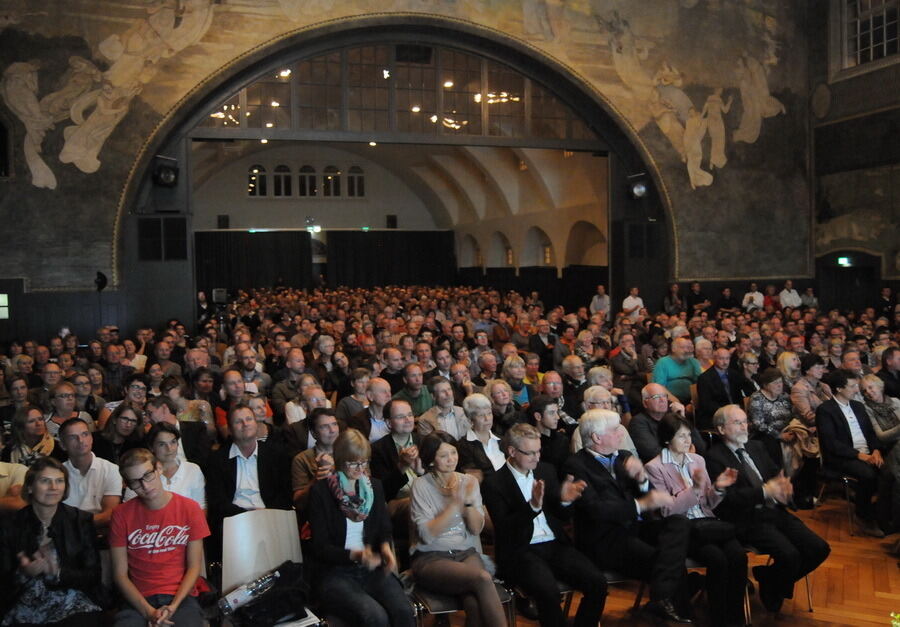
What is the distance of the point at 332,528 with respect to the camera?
15.1ft

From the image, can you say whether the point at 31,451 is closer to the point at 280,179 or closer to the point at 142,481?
the point at 142,481

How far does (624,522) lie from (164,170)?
43.6 ft

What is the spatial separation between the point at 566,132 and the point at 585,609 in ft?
49.7

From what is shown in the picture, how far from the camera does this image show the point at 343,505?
4582 millimetres

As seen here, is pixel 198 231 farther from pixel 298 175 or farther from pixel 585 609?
pixel 585 609

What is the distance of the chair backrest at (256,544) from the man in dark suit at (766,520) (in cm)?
266

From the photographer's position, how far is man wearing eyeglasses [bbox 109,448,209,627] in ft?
13.8

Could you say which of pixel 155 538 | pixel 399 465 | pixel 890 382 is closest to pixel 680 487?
pixel 399 465

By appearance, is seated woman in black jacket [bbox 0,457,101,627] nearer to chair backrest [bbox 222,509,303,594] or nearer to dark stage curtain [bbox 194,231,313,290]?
chair backrest [bbox 222,509,303,594]

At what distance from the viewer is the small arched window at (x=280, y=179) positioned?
33375 mm

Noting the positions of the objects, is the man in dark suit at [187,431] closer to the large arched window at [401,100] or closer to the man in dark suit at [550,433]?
the man in dark suit at [550,433]

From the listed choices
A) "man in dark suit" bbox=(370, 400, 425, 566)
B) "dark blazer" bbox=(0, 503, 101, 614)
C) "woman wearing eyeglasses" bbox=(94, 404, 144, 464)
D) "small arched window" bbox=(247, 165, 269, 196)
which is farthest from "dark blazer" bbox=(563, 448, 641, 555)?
"small arched window" bbox=(247, 165, 269, 196)

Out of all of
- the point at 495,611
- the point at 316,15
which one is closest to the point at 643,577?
the point at 495,611

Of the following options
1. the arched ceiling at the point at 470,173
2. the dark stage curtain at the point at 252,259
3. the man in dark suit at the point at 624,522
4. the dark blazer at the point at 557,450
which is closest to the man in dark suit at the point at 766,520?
the man in dark suit at the point at 624,522
